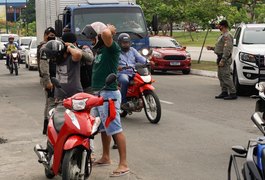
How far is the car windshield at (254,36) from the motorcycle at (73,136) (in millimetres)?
9952

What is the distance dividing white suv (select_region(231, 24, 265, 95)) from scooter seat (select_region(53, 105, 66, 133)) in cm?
850

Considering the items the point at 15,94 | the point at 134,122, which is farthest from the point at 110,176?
the point at 15,94

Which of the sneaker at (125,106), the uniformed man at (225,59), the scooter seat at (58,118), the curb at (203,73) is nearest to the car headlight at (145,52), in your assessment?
the uniformed man at (225,59)

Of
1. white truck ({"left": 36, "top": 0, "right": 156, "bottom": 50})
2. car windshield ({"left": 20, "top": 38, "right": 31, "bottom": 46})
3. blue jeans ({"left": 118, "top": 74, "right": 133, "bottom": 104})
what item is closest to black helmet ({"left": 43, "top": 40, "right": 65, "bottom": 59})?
blue jeans ({"left": 118, "top": 74, "right": 133, "bottom": 104})

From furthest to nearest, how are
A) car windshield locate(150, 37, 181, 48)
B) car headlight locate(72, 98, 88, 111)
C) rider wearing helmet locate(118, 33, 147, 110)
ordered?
car windshield locate(150, 37, 181, 48) → rider wearing helmet locate(118, 33, 147, 110) → car headlight locate(72, 98, 88, 111)

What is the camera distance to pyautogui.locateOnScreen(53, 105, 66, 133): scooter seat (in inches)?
246

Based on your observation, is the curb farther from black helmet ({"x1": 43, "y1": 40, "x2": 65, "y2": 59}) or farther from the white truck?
black helmet ({"x1": 43, "y1": 40, "x2": 65, "y2": 59})

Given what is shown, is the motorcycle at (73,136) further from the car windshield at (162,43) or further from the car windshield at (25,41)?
the car windshield at (25,41)

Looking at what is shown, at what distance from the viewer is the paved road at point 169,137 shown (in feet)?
23.8

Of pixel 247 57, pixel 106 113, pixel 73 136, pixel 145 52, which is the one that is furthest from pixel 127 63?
pixel 73 136

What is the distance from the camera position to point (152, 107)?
10883mm

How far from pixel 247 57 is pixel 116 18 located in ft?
12.0

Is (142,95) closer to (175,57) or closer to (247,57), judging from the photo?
(247,57)

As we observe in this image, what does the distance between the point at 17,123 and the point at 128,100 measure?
2.30 m
